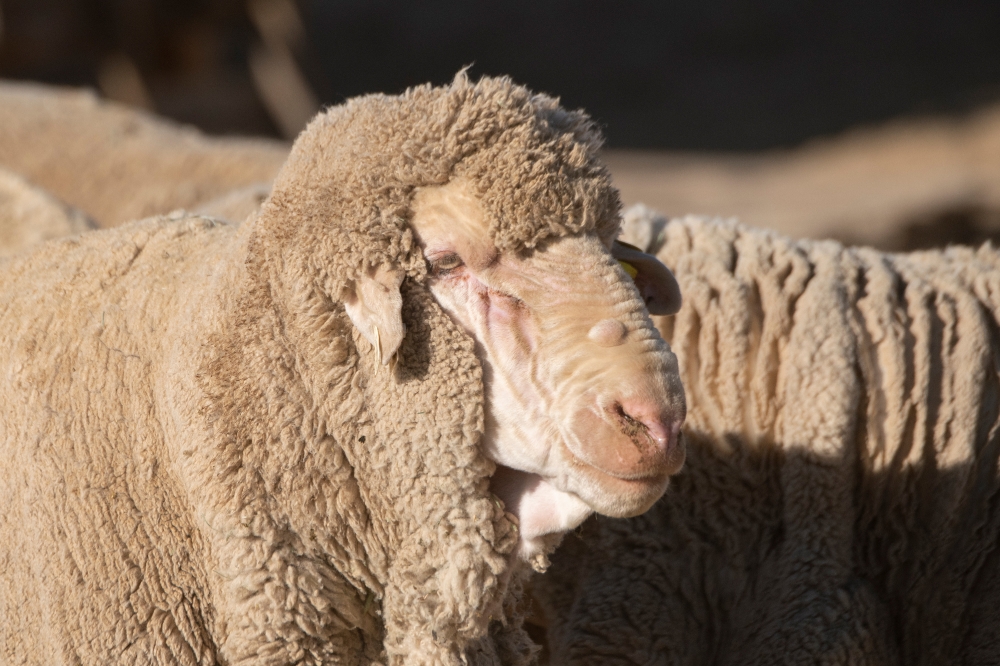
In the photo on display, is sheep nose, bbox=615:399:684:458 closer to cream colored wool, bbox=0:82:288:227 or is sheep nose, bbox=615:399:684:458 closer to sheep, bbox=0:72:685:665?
sheep, bbox=0:72:685:665

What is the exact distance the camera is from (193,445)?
193 centimetres

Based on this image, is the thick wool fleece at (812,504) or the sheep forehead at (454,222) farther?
A: the thick wool fleece at (812,504)

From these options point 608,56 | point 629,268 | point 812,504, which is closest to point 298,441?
point 629,268

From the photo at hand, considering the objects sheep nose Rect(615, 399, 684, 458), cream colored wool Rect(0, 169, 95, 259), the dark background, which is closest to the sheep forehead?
sheep nose Rect(615, 399, 684, 458)

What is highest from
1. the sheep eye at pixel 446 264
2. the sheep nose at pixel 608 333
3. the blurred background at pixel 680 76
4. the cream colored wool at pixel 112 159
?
the blurred background at pixel 680 76

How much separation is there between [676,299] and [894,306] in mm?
1179

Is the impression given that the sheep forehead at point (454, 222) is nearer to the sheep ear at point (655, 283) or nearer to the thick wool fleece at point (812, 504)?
the sheep ear at point (655, 283)

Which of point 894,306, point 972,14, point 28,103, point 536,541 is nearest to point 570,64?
point 972,14

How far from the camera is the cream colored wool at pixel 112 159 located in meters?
4.46

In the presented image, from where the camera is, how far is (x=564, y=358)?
5.90ft

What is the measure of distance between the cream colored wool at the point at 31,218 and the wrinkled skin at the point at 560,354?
152cm

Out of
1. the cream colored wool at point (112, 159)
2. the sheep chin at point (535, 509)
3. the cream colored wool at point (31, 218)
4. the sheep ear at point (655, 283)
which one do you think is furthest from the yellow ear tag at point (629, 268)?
the cream colored wool at point (112, 159)

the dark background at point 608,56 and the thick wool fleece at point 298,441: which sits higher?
the dark background at point 608,56

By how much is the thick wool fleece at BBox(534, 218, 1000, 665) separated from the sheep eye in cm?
125
